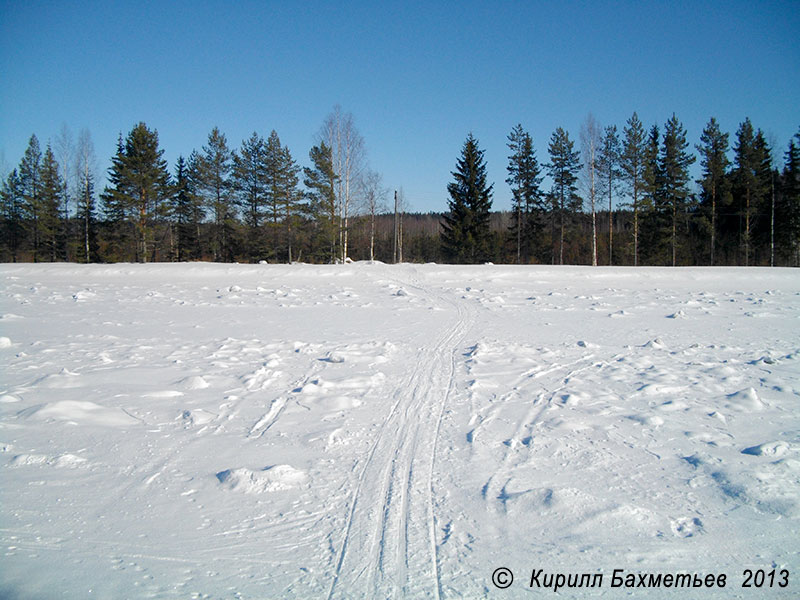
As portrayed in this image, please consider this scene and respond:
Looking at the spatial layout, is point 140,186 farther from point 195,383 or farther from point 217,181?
point 195,383

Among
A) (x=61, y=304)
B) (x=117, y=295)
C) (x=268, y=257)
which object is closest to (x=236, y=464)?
(x=61, y=304)

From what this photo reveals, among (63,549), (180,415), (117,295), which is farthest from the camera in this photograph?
(117,295)

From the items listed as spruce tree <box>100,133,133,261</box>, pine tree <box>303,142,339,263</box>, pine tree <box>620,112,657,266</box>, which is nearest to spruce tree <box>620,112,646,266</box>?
pine tree <box>620,112,657,266</box>

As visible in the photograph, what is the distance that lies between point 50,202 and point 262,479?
41968mm

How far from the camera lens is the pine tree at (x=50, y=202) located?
111 ft

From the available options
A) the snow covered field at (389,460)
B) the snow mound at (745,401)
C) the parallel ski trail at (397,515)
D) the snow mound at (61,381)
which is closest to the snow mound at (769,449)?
the snow covered field at (389,460)

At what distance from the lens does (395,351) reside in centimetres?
762

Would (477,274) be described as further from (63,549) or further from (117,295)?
(63,549)

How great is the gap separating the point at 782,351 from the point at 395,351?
6445 millimetres

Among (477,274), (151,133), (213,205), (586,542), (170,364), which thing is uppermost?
(151,133)

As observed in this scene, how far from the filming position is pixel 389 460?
3852 millimetres

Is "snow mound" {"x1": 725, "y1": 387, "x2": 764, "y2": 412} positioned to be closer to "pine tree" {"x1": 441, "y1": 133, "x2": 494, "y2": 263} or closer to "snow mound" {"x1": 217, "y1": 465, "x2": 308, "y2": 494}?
"snow mound" {"x1": 217, "y1": 465, "x2": 308, "y2": 494}

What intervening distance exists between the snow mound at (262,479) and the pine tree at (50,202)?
40.0 m

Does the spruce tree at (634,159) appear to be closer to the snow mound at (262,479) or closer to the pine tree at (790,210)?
the pine tree at (790,210)
